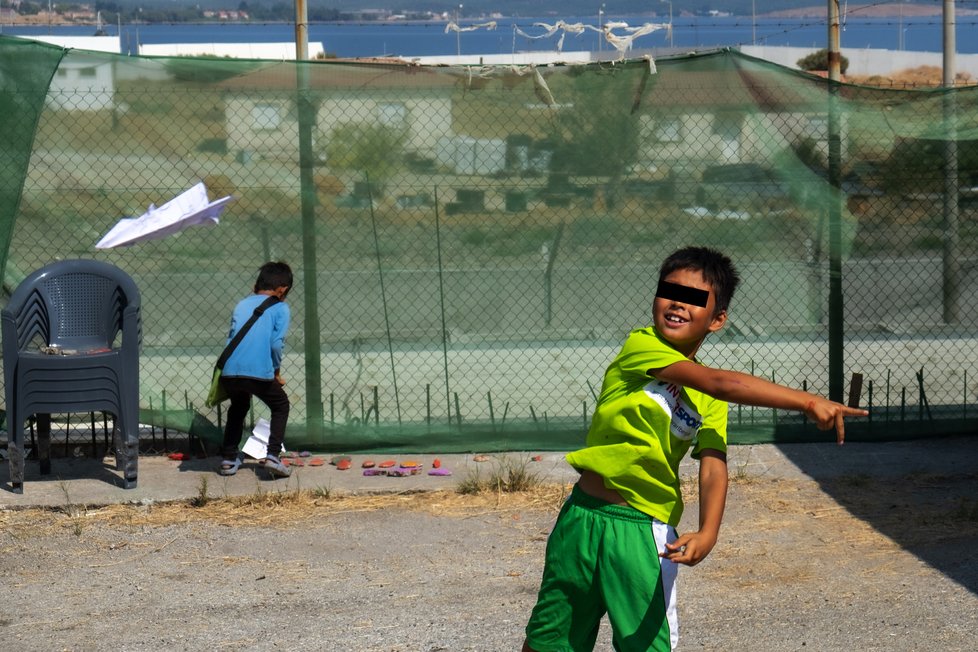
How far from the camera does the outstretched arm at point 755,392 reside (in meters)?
2.93

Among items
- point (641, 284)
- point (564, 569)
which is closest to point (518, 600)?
point (564, 569)

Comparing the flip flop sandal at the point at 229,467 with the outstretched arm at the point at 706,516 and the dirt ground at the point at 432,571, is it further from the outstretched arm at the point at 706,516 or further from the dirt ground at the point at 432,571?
the outstretched arm at the point at 706,516

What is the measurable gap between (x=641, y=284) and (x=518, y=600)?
9.64ft

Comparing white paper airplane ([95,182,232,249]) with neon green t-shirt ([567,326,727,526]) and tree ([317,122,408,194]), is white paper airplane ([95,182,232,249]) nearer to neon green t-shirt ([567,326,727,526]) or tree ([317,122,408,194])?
tree ([317,122,408,194])

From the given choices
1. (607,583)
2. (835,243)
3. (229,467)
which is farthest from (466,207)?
(607,583)

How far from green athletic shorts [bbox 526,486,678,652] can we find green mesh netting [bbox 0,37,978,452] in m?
4.19

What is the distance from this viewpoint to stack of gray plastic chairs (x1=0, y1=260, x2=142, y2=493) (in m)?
6.59

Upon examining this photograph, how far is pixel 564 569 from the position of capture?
3500 mm

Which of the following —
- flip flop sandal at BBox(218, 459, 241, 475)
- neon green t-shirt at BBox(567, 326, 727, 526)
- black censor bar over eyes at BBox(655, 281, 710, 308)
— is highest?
black censor bar over eyes at BBox(655, 281, 710, 308)

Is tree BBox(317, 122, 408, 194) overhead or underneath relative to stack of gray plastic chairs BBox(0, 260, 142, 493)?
overhead

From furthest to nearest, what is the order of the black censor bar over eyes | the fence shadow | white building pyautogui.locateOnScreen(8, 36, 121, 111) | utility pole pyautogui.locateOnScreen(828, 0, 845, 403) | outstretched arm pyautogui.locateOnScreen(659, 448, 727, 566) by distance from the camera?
1. utility pole pyautogui.locateOnScreen(828, 0, 845, 403)
2. white building pyautogui.locateOnScreen(8, 36, 121, 111)
3. the fence shadow
4. the black censor bar over eyes
5. outstretched arm pyautogui.locateOnScreen(659, 448, 727, 566)

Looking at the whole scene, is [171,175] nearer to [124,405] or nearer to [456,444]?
[124,405]

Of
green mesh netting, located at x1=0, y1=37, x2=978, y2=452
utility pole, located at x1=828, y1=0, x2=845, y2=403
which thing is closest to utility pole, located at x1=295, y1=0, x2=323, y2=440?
green mesh netting, located at x1=0, y1=37, x2=978, y2=452

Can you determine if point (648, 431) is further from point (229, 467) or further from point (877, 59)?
point (877, 59)
